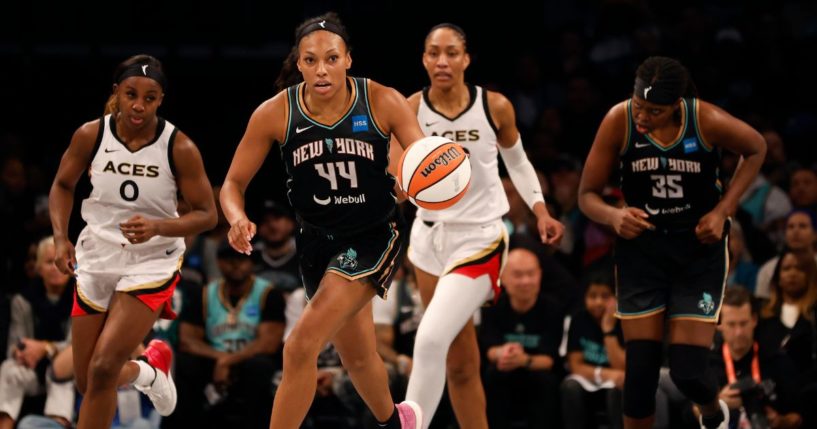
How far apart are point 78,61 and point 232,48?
4.62 feet

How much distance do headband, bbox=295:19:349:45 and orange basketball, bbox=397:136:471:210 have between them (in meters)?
0.62

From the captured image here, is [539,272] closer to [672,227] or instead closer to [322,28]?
[672,227]

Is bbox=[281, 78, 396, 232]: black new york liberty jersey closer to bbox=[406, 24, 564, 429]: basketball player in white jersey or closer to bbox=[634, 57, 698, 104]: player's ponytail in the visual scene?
bbox=[406, 24, 564, 429]: basketball player in white jersey

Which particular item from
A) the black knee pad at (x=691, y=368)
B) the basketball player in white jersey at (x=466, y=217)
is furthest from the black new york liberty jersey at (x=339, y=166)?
the black knee pad at (x=691, y=368)

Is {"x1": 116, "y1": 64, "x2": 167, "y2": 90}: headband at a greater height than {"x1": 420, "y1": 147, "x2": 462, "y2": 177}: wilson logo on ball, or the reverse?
{"x1": 116, "y1": 64, "x2": 167, "y2": 90}: headband

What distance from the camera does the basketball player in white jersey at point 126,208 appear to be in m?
6.07

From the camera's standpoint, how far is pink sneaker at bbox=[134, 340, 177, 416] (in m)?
6.64

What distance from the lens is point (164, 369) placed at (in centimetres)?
677

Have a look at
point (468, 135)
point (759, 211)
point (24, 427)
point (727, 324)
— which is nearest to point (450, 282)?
point (468, 135)

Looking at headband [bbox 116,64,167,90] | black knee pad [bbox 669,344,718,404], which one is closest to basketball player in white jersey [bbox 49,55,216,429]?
headband [bbox 116,64,167,90]

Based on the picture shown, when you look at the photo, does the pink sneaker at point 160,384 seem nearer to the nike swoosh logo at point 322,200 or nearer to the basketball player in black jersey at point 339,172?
the basketball player in black jersey at point 339,172

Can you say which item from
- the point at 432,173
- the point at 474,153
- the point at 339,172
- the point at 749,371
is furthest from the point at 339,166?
the point at 749,371

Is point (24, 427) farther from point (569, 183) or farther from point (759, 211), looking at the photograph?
point (759, 211)

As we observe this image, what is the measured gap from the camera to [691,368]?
5.92 meters
